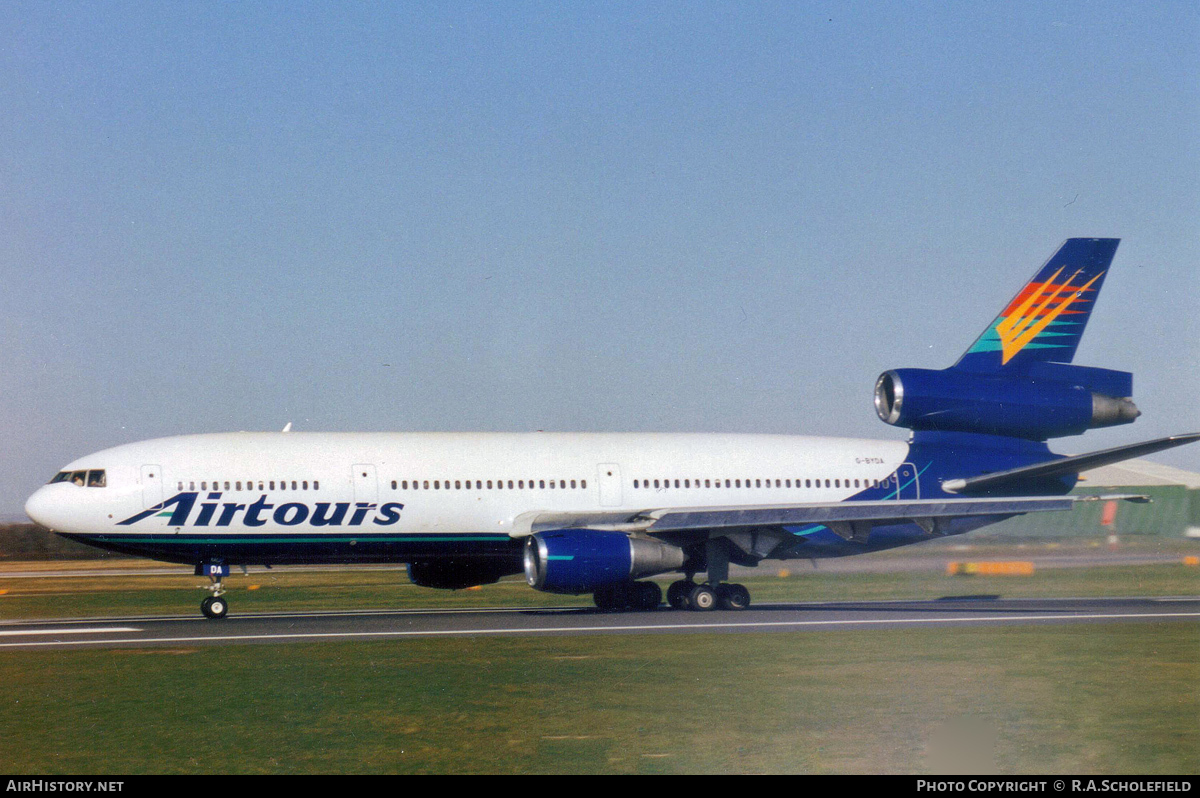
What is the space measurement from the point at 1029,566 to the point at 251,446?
18087 mm

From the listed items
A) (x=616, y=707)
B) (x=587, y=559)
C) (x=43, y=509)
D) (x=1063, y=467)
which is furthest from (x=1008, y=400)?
(x=43, y=509)

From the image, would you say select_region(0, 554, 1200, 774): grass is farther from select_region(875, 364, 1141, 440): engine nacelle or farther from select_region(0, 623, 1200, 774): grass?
select_region(875, 364, 1141, 440): engine nacelle

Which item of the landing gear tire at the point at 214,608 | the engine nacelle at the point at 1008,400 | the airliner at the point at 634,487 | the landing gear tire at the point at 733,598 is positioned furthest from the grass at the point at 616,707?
the engine nacelle at the point at 1008,400

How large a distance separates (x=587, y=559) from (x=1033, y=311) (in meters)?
13.3

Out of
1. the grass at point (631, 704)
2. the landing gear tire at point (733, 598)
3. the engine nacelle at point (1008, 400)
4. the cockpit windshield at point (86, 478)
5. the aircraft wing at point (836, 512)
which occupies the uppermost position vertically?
the engine nacelle at point (1008, 400)

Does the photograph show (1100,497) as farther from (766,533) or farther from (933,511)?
(766,533)

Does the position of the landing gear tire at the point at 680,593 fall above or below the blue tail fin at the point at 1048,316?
below

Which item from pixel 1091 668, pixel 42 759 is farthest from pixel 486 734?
pixel 1091 668

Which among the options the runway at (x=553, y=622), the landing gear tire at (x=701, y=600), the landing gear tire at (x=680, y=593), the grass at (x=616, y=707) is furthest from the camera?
the landing gear tire at (x=680, y=593)

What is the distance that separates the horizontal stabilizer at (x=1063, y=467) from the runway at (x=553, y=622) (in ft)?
9.37

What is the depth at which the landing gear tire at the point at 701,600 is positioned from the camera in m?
25.5

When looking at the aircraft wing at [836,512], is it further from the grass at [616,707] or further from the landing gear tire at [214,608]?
the landing gear tire at [214,608]

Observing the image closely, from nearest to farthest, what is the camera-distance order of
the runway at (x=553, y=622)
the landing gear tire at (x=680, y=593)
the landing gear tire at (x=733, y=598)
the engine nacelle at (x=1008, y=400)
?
the runway at (x=553, y=622), the landing gear tire at (x=733, y=598), the landing gear tire at (x=680, y=593), the engine nacelle at (x=1008, y=400)

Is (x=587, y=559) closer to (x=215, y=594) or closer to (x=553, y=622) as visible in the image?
(x=553, y=622)
